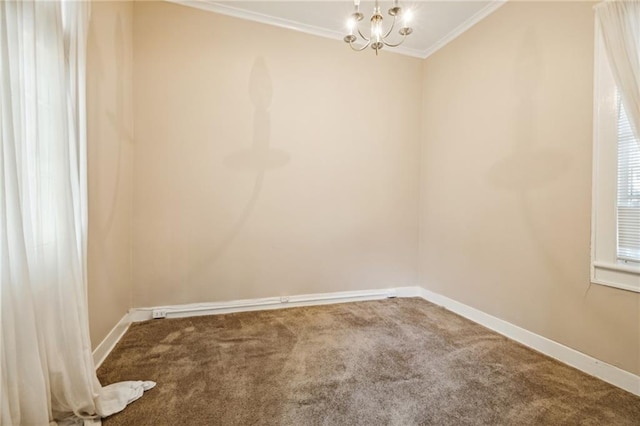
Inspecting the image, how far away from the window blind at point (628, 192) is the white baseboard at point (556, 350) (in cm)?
71

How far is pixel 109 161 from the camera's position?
212 centimetres

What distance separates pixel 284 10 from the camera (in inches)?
111

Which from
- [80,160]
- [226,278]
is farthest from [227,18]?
[226,278]

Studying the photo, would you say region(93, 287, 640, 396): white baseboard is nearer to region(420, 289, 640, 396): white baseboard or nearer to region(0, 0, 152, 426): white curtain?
region(420, 289, 640, 396): white baseboard

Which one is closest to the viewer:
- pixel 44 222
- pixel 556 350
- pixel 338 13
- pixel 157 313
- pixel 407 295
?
pixel 44 222

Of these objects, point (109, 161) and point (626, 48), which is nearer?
point (626, 48)

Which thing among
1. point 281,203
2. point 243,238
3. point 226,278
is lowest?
point 226,278

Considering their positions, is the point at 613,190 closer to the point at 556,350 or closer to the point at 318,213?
the point at 556,350

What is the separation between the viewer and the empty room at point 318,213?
4.31ft

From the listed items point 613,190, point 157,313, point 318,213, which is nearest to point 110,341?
point 157,313

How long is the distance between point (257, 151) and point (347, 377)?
7.24 ft

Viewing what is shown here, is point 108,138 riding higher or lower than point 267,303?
higher

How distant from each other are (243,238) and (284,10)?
2.32 metres

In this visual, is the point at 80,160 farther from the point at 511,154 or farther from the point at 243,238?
the point at 511,154
